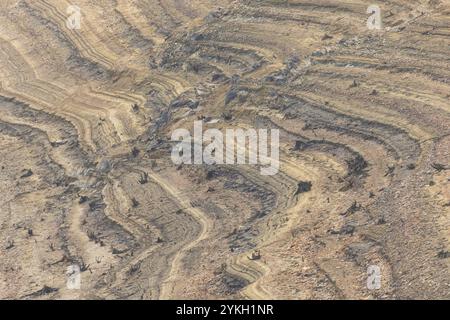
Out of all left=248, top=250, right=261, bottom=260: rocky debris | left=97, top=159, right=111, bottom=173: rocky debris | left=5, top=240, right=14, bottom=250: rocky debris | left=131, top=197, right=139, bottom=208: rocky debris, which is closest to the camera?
left=248, top=250, right=261, bottom=260: rocky debris

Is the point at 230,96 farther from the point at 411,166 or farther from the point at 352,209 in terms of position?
the point at 352,209

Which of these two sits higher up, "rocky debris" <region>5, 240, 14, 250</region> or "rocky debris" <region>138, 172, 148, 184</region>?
"rocky debris" <region>138, 172, 148, 184</region>

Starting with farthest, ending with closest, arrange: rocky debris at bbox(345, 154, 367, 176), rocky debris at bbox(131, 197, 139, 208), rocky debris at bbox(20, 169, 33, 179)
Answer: rocky debris at bbox(20, 169, 33, 179) → rocky debris at bbox(131, 197, 139, 208) → rocky debris at bbox(345, 154, 367, 176)

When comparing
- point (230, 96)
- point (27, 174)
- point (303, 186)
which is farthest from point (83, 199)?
point (303, 186)

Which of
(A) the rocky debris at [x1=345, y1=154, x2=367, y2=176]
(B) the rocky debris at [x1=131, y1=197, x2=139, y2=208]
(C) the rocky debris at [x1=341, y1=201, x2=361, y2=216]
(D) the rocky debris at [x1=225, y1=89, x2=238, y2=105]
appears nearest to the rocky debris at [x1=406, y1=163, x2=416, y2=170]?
(A) the rocky debris at [x1=345, y1=154, x2=367, y2=176]

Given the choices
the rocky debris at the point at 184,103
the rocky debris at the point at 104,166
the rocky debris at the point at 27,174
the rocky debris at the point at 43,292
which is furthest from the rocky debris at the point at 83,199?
the rocky debris at the point at 43,292

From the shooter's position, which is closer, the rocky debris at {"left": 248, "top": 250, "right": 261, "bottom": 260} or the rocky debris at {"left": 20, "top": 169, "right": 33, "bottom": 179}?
the rocky debris at {"left": 248, "top": 250, "right": 261, "bottom": 260}

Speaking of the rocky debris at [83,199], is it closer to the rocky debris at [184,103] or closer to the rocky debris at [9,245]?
the rocky debris at [9,245]

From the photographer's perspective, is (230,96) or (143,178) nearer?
(143,178)

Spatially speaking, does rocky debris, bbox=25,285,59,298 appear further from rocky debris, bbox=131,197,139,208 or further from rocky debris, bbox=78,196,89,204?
rocky debris, bbox=78,196,89,204

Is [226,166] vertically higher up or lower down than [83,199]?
higher up
